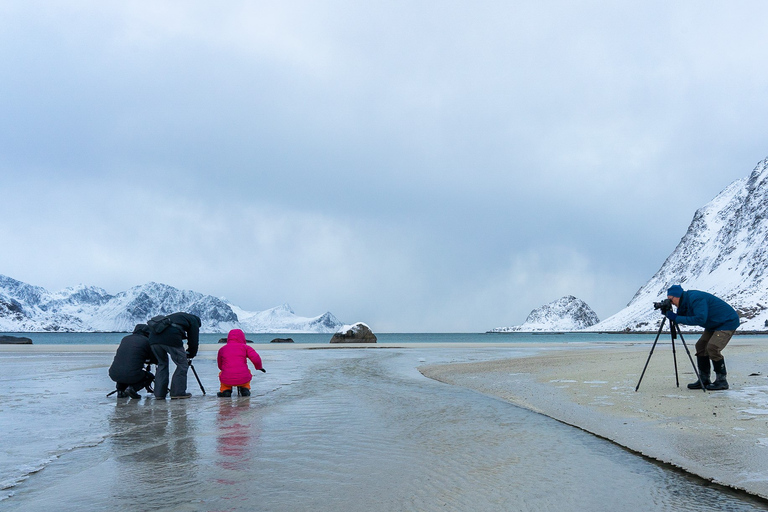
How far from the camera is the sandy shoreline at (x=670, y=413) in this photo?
5230mm

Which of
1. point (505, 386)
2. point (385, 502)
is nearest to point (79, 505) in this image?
point (385, 502)

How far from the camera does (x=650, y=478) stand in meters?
4.82

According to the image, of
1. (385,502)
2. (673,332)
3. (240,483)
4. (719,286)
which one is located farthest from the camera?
(719,286)

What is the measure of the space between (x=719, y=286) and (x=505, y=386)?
213082 mm

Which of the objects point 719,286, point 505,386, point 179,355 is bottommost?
point 505,386

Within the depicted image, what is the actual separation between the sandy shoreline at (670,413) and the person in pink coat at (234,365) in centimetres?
608

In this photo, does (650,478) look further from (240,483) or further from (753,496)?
(240,483)

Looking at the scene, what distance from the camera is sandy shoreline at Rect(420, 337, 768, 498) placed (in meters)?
5.23

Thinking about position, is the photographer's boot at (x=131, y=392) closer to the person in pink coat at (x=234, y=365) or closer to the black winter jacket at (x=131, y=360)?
the black winter jacket at (x=131, y=360)

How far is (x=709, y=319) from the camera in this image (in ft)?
33.9

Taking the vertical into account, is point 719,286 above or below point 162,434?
above

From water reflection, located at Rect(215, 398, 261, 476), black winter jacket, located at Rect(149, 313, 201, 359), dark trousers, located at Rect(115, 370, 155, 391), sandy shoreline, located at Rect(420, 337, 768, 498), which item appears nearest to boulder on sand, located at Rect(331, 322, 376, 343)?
sandy shoreline, located at Rect(420, 337, 768, 498)

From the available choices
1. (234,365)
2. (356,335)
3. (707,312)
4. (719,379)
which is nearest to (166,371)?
(234,365)

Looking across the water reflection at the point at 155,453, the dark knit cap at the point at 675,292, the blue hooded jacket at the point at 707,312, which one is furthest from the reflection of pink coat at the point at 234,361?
the blue hooded jacket at the point at 707,312
